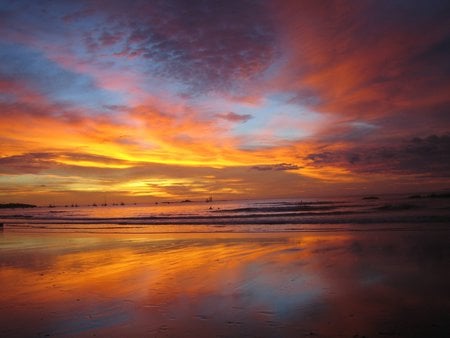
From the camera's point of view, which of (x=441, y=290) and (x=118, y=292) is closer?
(x=441, y=290)

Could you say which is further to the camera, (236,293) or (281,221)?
(281,221)

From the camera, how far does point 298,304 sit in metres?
7.27

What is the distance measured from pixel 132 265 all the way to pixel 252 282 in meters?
4.92

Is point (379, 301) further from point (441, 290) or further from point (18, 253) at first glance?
point (18, 253)

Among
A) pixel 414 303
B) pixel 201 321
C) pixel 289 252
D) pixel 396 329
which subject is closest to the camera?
pixel 396 329

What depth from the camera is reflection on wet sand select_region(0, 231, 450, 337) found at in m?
6.10

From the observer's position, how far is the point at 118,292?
8656 millimetres

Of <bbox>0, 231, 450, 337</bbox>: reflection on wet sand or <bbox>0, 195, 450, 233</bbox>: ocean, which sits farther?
<bbox>0, 195, 450, 233</bbox>: ocean

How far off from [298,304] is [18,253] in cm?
1451

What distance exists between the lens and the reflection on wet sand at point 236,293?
6098 millimetres

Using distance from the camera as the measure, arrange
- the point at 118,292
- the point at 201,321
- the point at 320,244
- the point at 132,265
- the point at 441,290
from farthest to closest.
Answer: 1. the point at 320,244
2. the point at 132,265
3. the point at 118,292
4. the point at 441,290
5. the point at 201,321

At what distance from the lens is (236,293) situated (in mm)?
8312

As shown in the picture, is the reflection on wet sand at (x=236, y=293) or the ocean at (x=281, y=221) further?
the ocean at (x=281, y=221)

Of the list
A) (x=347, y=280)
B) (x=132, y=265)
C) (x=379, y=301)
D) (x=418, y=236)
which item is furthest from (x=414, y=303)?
(x=418, y=236)
